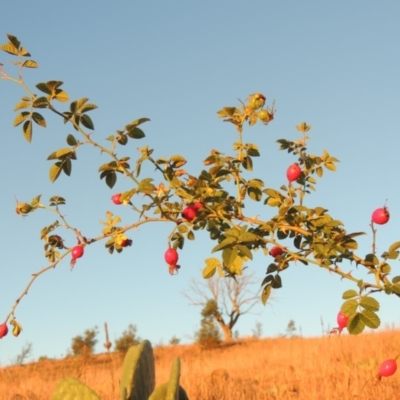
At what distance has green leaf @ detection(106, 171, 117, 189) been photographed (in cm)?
242

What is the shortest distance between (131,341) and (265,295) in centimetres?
2273

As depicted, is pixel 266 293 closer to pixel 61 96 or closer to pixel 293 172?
pixel 293 172

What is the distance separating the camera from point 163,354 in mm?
22234

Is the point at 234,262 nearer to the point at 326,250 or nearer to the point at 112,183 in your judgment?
the point at 326,250

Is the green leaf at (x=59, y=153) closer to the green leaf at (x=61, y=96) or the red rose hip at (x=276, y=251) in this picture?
the green leaf at (x=61, y=96)

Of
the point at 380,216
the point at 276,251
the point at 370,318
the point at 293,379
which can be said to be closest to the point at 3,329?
the point at 276,251

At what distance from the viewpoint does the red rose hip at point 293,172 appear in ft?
8.02

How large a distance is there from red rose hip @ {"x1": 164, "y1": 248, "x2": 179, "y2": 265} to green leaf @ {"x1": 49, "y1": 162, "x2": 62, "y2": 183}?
614mm

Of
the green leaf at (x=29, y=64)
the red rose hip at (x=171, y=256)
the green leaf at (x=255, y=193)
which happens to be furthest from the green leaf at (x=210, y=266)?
the green leaf at (x=29, y=64)

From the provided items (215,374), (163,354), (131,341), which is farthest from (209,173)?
(131,341)

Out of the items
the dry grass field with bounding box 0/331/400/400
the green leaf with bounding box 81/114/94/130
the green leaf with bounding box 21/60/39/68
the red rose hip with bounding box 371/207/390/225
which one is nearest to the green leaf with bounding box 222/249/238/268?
the red rose hip with bounding box 371/207/390/225

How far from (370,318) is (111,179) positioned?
1245mm

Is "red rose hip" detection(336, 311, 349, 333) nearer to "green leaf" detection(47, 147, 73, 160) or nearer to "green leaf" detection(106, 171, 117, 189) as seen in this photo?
"green leaf" detection(106, 171, 117, 189)

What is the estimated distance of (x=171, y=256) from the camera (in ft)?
8.21
